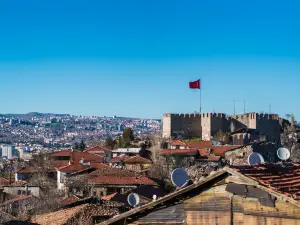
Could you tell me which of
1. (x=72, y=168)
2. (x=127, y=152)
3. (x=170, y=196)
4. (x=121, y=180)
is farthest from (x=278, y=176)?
(x=127, y=152)

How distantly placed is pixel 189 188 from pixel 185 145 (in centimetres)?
4240

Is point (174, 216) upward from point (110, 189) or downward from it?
upward

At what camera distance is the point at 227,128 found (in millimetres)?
58281

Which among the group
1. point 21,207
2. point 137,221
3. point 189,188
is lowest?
point 21,207

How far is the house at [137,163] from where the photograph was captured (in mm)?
43894

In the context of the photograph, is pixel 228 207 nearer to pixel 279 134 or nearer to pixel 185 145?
pixel 185 145

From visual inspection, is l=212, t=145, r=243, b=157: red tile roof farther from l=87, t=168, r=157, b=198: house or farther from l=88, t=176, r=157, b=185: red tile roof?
l=88, t=176, r=157, b=185: red tile roof

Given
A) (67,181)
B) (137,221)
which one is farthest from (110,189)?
(137,221)

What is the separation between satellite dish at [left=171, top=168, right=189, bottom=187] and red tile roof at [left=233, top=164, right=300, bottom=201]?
0.92 meters

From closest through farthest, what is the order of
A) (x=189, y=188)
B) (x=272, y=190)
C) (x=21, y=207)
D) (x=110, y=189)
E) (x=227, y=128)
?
1. (x=272, y=190)
2. (x=189, y=188)
3. (x=21, y=207)
4. (x=110, y=189)
5. (x=227, y=128)

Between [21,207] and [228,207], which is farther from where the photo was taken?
[21,207]

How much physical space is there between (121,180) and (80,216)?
44.9ft

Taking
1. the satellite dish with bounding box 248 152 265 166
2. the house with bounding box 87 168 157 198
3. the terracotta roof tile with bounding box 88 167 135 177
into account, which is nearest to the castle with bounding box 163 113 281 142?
the terracotta roof tile with bounding box 88 167 135 177

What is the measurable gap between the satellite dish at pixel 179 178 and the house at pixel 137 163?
1360 inches
